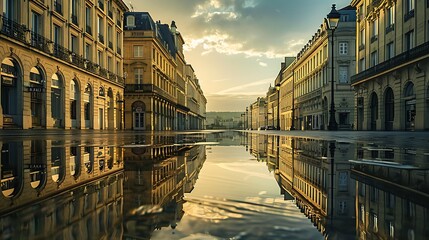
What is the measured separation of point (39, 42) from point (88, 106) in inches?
436

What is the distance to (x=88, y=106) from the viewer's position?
33562 millimetres

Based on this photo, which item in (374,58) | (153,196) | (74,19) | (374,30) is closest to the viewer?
(153,196)

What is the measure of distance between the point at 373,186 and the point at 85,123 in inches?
1268

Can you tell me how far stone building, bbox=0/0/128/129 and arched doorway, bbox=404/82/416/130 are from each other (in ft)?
89.2

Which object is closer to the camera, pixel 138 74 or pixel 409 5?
pixel 409 5

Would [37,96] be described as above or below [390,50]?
below

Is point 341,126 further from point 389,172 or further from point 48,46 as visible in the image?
point 389,172

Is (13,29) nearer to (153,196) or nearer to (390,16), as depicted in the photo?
(153,196)

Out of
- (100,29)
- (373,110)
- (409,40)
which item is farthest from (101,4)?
(373,110)

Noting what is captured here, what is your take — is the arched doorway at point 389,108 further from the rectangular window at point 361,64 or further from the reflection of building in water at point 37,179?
the reflection of building in water at point 37,179

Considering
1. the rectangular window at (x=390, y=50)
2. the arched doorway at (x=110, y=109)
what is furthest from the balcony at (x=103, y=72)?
the rectangular window at (x=390, y=50)

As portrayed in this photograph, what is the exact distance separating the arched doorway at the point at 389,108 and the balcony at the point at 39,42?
2893 cm

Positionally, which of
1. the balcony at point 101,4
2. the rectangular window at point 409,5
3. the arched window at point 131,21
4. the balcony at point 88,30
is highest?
the arched window at point 131,21

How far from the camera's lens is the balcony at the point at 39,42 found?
22.5 metres
